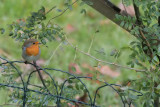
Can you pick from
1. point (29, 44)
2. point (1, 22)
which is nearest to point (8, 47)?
point (1, 22)

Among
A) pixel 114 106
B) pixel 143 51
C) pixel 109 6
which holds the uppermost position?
pixel 109 6

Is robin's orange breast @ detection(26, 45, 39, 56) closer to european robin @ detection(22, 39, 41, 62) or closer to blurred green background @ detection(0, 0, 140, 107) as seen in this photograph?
european robin @ detection(22, 39, 41, 62)

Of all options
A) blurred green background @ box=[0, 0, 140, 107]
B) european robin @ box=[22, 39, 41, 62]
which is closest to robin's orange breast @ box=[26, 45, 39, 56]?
european robin @ box=[22, 39, 41, 62]

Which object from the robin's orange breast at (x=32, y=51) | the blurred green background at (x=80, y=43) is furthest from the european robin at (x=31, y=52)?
the blurred green background at (x=80, y=43)

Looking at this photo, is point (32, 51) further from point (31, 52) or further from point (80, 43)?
point (80, 43)

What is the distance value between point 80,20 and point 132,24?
9.23ft

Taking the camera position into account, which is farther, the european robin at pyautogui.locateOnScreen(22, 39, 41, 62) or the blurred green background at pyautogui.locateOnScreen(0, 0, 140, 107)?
the blurred green background at pyautogui.locateOnScreen(0, 0, 140, 107)

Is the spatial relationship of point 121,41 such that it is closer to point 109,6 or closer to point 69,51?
point 69,51

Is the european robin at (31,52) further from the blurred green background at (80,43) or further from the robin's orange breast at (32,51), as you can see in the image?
the blurred green background at (80,43)

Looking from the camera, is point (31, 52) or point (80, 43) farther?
point (80, 43)

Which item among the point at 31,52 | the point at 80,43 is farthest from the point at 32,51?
the point at 80,43

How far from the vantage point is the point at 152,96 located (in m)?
1.51

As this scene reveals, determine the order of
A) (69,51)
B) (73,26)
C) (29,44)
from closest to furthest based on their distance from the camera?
(29,44), (69,51), (73,26)

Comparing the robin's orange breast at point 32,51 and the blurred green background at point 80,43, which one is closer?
the robin's orange breast at point 32,51
